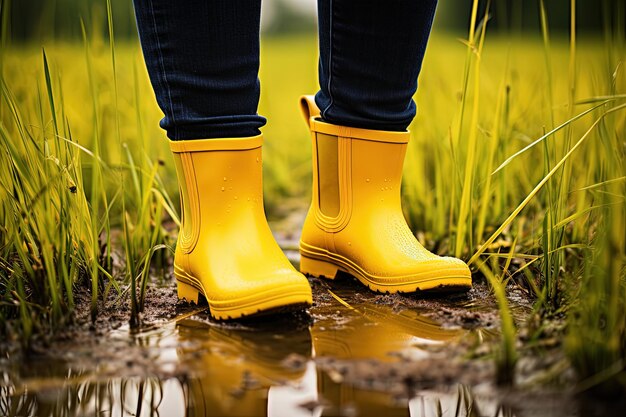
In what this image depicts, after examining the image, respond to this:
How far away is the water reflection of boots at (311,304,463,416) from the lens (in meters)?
0.74

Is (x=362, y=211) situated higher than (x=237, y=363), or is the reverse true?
(x=362, y=211)

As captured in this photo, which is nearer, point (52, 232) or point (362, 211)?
point (52, 232)

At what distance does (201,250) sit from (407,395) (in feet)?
1.49

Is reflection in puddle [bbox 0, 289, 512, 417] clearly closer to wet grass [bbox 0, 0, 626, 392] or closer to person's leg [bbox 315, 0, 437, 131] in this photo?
wet grass [bbox 0, 0, 626, 392]

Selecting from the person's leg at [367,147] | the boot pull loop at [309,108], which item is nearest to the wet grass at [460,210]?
the person's leg at [367,147]

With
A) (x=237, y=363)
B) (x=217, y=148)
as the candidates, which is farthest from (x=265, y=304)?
(x=217, y=148)

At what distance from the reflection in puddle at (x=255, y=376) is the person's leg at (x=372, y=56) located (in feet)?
1.22

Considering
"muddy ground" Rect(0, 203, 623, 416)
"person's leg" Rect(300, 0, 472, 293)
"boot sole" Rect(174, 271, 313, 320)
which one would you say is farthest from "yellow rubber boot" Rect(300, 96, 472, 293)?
"boot sole" Rect(174, 271, 313, 320)

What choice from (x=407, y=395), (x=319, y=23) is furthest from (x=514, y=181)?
(x=407, y=395)

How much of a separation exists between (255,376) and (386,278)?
0.40 m

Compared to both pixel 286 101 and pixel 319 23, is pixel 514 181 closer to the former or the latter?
pixel 319 23

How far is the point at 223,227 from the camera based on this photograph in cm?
108

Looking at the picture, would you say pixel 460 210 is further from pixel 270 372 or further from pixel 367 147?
pixel 270 372

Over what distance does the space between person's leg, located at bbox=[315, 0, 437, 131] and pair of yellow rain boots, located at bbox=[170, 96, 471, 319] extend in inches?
1.5
